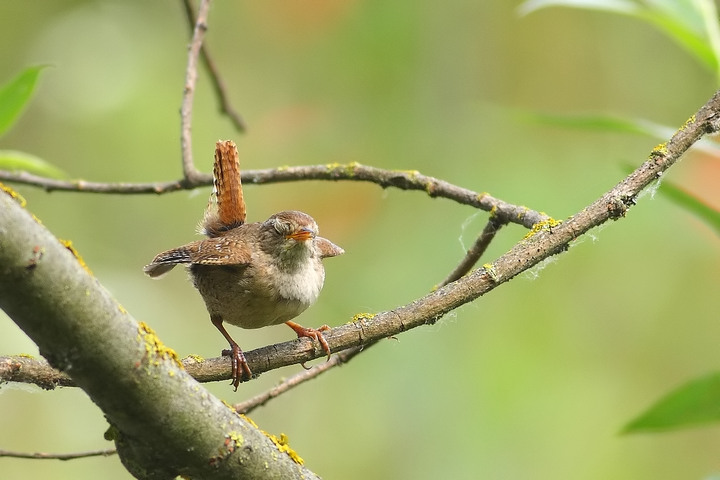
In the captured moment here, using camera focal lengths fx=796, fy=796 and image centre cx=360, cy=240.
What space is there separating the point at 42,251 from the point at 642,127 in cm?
228

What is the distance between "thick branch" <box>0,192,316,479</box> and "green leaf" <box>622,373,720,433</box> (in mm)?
1302

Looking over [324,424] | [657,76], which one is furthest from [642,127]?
[324,424]

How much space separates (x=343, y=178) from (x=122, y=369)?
5.61 ft

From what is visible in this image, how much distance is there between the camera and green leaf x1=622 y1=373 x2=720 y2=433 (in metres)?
2.56

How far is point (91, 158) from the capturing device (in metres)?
7.42

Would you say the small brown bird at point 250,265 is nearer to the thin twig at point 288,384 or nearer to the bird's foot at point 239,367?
the thin twig at point 288,384

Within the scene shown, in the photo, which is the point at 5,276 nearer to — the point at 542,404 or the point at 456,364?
the point at 456,364

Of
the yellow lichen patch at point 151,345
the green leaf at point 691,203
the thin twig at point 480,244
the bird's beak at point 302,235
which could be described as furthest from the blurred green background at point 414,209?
the yellow lichen patch at point 151,345

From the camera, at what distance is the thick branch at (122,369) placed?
54.1 inches

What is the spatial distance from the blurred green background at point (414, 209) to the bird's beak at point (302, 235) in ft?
4.87

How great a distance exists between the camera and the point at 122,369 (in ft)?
5.03

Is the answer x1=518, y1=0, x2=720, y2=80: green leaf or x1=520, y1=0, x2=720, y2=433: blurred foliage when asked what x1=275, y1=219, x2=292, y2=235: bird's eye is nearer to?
x1=520, y1=0, x2=720, y2=433: blurred foliage

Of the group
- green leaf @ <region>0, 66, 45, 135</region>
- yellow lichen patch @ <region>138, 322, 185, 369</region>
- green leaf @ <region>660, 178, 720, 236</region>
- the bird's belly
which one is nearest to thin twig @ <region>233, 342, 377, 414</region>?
the bird's belly

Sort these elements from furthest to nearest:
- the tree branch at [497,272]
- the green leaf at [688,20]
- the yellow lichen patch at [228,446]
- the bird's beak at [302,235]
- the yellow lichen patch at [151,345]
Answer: the bird's beak at [302,235] → the green leaf at [688,20] → the tree branch at [497,272] → the yellow lichen patch at [228,446] → the yellow lichen patch at [151,345]
